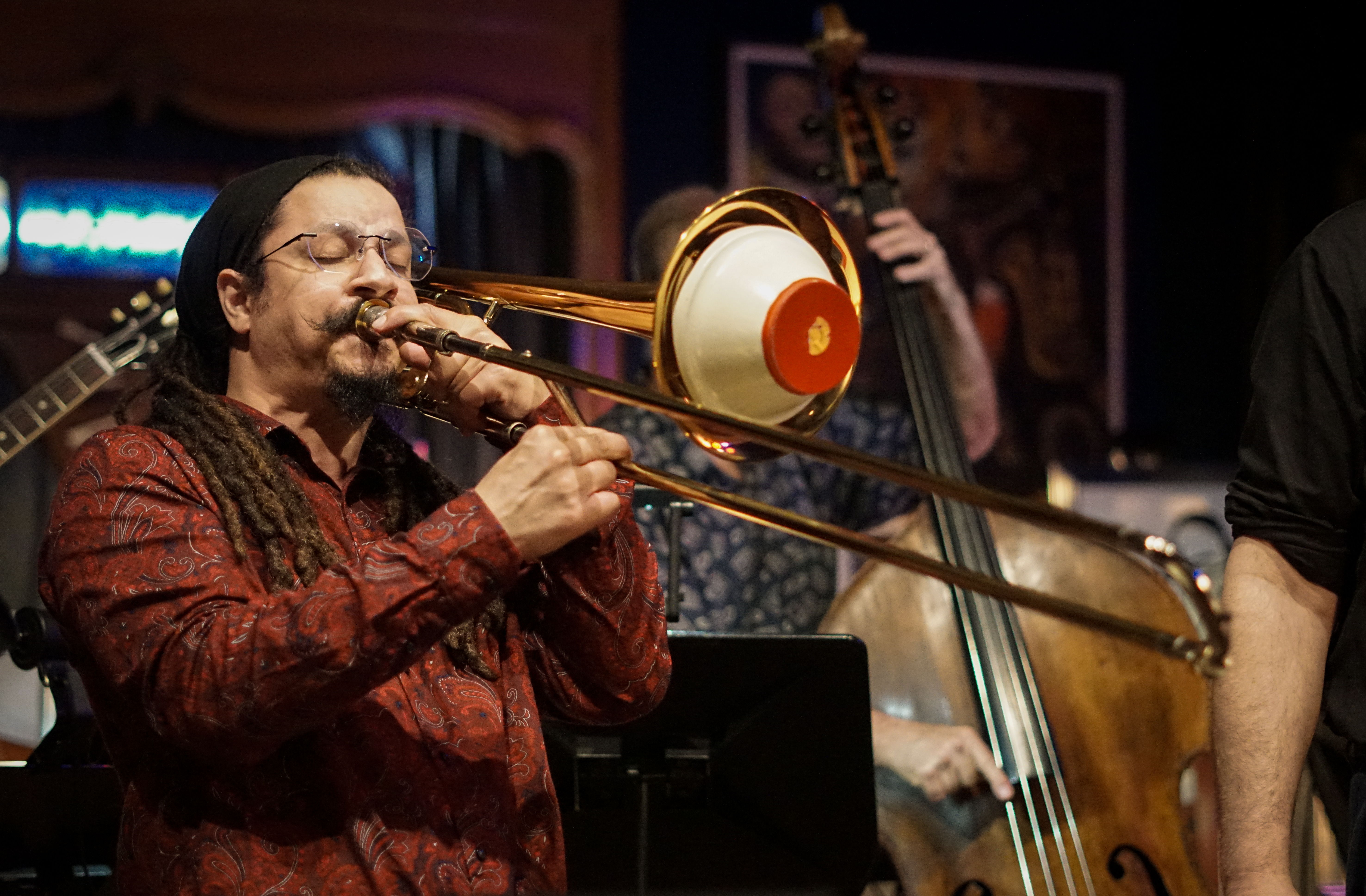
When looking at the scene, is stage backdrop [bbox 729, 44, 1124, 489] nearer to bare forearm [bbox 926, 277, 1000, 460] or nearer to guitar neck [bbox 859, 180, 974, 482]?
bare forearm [bbox 926, 277, 1000, 460]

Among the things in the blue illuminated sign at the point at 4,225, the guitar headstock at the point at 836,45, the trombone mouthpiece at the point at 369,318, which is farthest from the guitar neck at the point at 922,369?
the blue illuminated sign at the point at 4,225

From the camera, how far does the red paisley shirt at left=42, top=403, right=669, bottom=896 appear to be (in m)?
1.38

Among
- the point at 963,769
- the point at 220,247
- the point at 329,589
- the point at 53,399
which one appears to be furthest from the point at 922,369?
the point at 53,399

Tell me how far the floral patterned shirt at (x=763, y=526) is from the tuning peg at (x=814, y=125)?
59 centimetres

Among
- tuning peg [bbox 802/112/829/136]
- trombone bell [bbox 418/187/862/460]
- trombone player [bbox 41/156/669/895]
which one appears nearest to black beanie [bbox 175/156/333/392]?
trombone player [bbox 41/156/669/895]

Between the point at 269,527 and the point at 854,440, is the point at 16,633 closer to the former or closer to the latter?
the point at 269,527

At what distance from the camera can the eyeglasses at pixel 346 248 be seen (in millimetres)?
1798

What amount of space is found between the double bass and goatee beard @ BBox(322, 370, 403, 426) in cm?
98

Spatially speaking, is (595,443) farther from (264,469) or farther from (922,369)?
(922,369)

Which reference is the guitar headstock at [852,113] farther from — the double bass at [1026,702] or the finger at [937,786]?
the finger at [937,786]

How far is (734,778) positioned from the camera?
1925 mm

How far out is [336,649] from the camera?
1350mm

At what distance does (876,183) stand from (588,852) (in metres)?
1.47

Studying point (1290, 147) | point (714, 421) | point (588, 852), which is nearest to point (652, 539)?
point (588, 852)
